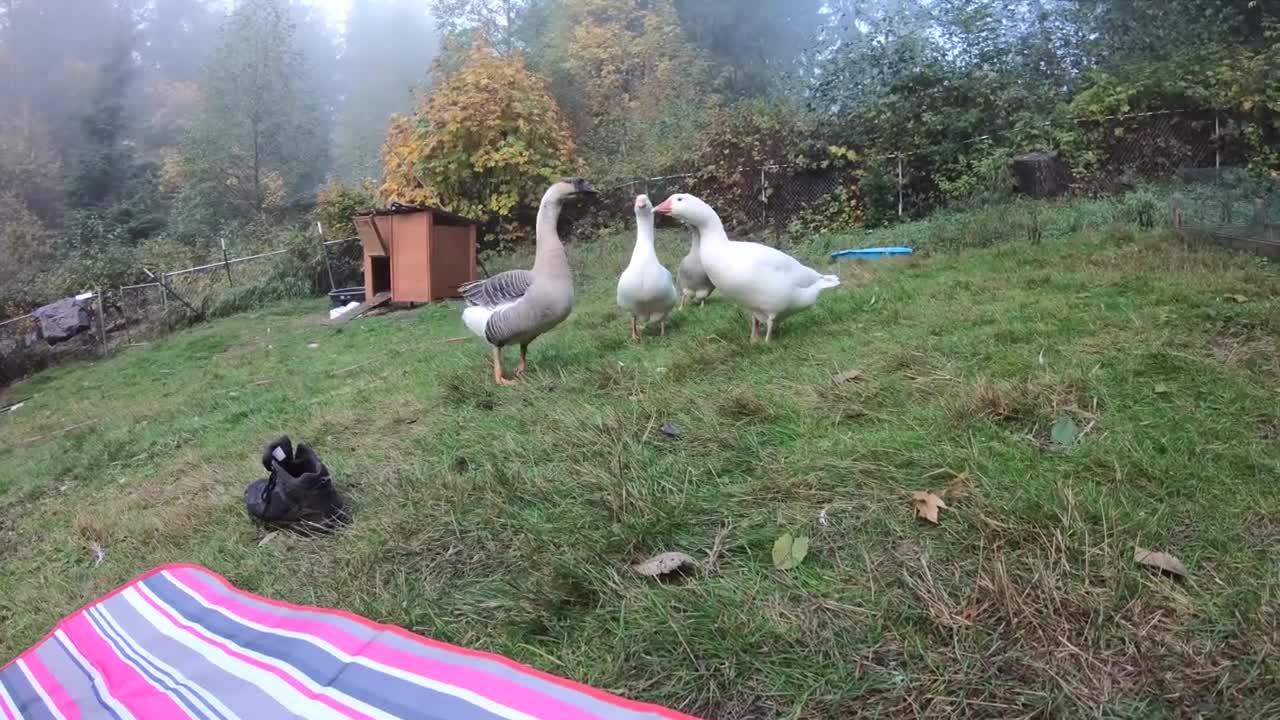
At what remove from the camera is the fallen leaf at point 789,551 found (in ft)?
5.66

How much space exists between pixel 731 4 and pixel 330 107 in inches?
578

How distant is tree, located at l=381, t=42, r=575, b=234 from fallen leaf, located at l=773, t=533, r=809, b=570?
10.4 metres

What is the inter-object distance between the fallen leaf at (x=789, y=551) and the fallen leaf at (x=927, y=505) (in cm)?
27

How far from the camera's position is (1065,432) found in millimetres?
2145

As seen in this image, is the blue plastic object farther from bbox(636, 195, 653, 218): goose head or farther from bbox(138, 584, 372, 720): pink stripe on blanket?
bbox(138, 584, 372, 720): pink stripe on blanket

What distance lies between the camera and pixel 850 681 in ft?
4.47

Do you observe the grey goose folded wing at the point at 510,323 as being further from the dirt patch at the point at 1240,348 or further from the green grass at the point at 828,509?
the dirt patch at the point at 1240,348

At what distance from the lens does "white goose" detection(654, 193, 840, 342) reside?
357 cm

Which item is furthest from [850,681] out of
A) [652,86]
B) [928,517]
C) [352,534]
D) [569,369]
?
[652,86]

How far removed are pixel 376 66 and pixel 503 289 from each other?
1096 inches

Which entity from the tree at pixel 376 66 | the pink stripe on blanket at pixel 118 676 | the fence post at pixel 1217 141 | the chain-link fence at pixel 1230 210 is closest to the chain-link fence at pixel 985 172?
the fence post at pixel 1217 141

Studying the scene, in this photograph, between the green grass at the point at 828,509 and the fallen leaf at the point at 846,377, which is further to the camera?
the fallen leaf at the point at 846,377

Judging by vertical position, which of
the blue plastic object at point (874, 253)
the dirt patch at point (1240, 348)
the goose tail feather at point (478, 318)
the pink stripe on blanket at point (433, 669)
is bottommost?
the pink stripe on blanket at point (433, 669)

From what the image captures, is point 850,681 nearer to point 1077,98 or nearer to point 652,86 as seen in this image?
point 1077,98
